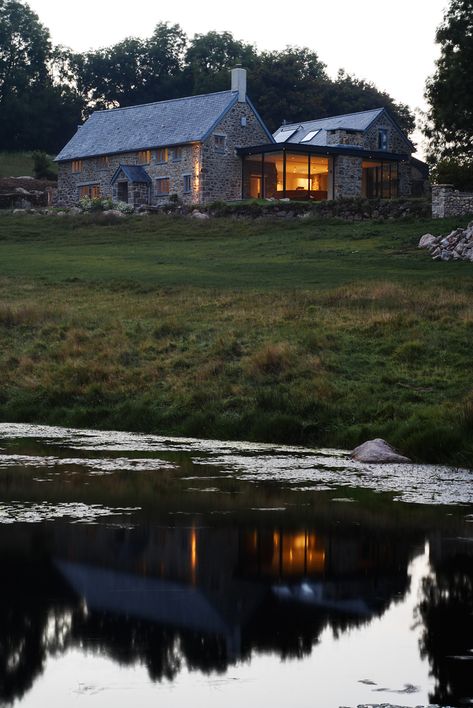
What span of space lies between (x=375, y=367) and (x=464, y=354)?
6.85 ft

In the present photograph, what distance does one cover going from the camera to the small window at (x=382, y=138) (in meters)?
79.6

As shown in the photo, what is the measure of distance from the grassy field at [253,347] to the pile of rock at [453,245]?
0.60 m

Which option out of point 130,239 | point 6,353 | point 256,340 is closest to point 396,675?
point 256,340

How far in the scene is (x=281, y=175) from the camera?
7800 centimetres

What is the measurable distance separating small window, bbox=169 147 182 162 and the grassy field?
3136 cm

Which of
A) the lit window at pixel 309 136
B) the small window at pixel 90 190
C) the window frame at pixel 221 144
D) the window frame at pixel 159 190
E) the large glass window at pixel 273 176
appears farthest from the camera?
the lit window at pixel 309 136

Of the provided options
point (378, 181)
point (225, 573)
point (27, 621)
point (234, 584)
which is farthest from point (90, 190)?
point (27, 621)

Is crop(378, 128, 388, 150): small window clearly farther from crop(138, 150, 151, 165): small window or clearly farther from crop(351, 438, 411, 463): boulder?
crop(351, 438, 411, 463): boulder

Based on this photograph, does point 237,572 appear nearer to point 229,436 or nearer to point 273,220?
point 229,436

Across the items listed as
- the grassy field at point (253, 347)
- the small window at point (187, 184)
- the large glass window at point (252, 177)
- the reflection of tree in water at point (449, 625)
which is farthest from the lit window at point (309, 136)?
the reflection of tree in water at point (449, 625)

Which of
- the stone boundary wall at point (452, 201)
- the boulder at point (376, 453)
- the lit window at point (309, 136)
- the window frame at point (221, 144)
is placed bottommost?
the boulder at point (376, 453)

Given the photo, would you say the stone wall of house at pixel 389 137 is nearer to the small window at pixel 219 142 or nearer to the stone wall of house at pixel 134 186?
the small window at pixel 219 142

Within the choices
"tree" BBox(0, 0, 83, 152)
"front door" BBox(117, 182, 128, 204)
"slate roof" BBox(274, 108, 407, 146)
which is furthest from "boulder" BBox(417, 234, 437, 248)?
"tree" BBox(0, 0, 83, 152)

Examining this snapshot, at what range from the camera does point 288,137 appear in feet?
272
